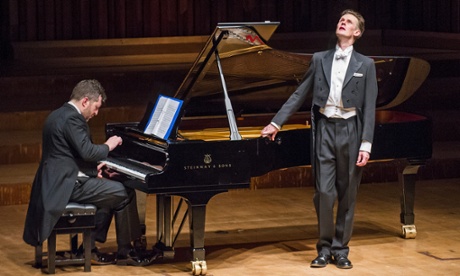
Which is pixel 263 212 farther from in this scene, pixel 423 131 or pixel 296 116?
pixel 423 131

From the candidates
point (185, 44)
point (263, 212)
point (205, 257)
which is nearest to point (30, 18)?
point (185, 44)

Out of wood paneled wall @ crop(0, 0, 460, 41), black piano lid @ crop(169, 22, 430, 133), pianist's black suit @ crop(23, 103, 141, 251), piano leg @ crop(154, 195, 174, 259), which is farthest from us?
wood paneled wall @ crop(0, 0, 460, 41)

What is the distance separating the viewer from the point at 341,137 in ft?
19.9

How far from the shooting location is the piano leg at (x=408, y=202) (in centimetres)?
690

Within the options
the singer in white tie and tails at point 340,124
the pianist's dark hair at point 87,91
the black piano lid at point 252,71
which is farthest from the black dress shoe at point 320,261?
the pianist's dark hair at point 87,91

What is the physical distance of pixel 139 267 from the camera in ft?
20.2

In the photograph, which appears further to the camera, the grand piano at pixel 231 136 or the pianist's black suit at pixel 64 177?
the grand piano at pixel 231 136

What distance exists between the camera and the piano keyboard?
5.96 m

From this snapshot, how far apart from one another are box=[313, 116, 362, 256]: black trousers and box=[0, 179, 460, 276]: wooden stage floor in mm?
174

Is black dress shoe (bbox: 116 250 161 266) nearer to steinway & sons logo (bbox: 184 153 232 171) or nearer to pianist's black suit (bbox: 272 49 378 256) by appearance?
steinway & sons logo (bbox: 184 153 232 171)

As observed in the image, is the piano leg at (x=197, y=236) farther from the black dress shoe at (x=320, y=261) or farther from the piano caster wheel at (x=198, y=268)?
the black dress shoe at (x=320, y=261)

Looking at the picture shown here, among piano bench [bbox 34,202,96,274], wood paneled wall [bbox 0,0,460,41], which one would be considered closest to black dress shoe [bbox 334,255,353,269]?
piano bench [bbox 34,202,96,274]

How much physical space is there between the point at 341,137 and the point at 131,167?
1153mm

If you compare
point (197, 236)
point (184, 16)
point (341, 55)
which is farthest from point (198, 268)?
point (184, 16)
